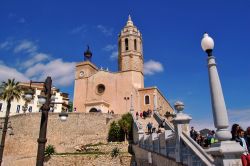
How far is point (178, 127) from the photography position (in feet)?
29.8

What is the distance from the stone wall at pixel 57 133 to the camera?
34.3 m

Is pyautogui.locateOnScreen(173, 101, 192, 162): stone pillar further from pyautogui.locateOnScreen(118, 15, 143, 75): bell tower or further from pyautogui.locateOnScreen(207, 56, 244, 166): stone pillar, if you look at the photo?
pyautogui.locateOnScreen(118, 15, 143, 75): bell tower

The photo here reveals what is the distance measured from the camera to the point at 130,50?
153 ft

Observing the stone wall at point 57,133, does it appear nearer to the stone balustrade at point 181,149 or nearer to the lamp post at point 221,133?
the stone balustrade at point 181,149

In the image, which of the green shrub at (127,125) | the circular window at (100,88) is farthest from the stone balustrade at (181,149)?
the circular window at (100,88)

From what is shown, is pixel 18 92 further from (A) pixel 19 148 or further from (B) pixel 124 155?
(B) pixel 124 155

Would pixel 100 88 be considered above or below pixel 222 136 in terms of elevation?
above

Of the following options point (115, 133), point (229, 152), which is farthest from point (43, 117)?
point (115, 133)

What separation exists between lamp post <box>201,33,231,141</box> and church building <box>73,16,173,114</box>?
34.3 meters

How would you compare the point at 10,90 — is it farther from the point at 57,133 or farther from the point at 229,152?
the point at 229,152

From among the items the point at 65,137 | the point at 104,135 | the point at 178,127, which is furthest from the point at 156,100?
the point at 178,127

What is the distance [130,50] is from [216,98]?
41.3m

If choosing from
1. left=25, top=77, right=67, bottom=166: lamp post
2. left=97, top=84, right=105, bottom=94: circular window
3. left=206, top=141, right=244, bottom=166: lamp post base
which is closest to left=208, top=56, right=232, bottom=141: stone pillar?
left=206, top=141, right=244, bottom=166: lamp post base

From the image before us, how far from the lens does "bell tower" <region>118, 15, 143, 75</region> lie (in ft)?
150
